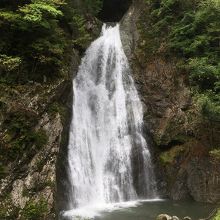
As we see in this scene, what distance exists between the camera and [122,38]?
23703 millimetres

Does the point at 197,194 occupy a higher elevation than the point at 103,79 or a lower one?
lower

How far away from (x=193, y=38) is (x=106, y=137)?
696cm

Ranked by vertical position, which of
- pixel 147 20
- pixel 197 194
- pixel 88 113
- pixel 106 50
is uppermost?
pixel 147 20

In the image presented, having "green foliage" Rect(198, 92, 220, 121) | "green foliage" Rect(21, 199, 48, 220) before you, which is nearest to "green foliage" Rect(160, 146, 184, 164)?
"green foliage" Rect(198, 92, 220, 121)

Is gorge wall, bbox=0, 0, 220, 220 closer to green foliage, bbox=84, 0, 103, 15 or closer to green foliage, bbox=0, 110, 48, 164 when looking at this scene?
green foliage, bbox=0, 110, 48, 164

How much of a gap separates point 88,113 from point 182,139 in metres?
4.67

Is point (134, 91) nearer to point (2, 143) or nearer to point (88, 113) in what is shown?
point (88, 113)

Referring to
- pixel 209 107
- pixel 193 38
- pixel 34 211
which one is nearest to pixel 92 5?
pixel 193 38

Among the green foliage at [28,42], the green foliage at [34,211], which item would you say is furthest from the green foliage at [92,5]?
the green foliage at [34,211]

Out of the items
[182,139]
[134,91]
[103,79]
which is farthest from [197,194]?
[103,79]

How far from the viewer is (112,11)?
2820 centimetres

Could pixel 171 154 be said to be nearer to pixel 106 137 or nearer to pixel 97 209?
pixel 106 137

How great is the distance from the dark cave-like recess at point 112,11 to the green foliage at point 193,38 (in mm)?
4075

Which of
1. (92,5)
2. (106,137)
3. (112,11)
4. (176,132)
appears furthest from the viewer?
(112,11)
